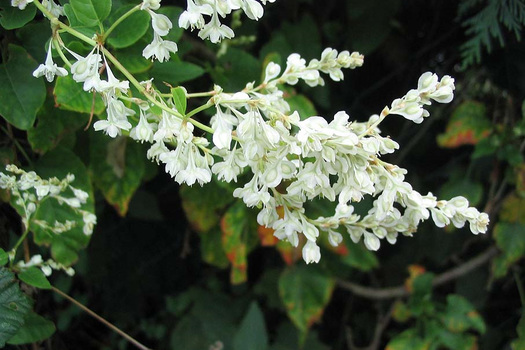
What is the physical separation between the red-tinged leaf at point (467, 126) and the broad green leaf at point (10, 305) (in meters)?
1.03

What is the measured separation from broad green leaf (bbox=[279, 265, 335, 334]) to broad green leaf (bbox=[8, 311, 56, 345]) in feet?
2.28

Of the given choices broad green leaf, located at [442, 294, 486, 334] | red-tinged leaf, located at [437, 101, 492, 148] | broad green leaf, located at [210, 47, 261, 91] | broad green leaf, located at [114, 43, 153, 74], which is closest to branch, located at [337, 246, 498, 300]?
broad green leaf, located at [442, 294, 486, 334]

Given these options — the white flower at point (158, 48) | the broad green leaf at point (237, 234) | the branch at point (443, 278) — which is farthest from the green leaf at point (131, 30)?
the branch at point (443, 278)

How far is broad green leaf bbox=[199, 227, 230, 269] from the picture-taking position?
4.69 feet

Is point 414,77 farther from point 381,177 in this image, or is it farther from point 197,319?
point 381,177

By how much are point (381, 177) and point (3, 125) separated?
2.22 ft

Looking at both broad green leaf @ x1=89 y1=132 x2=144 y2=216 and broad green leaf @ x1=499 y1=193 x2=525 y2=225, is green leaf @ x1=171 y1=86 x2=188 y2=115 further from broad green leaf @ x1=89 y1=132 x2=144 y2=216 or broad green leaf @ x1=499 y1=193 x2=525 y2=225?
broad green leaf @ x1=499 y1=193 x2=525 y2=225

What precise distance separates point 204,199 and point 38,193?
51cm

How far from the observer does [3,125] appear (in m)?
1.00

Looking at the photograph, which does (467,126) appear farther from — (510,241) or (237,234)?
(237,234)

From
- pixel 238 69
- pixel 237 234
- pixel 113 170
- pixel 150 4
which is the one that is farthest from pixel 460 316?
pixel 150 4

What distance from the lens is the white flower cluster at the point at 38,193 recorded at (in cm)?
80

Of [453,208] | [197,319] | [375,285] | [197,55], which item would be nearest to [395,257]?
[375,285]

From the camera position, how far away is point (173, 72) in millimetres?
936
